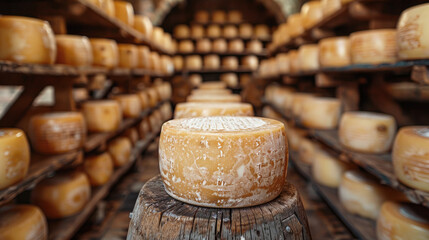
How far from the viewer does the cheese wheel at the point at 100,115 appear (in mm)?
2391

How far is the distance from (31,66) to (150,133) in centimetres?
295

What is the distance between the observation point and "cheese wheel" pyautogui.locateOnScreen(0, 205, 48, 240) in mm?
1211

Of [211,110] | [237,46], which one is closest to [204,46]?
[237,46]

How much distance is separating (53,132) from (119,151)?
3.70 ft

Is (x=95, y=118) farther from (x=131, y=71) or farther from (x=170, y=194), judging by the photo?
(x=170, y=194)

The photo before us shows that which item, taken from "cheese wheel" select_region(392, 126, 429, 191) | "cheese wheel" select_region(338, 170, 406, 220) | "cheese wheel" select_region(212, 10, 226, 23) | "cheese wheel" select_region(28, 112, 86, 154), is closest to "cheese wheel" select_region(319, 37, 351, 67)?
"cheese wheel" select_region(338, 170, 406, 220)

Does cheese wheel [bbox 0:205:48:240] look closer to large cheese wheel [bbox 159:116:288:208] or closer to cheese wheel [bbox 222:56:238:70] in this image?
large cheese wheel [bbox 159:116:288:208]

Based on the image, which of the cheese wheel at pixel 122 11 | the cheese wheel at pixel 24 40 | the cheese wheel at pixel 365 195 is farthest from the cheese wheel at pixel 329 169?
the cheese wheel at pixel 122 11

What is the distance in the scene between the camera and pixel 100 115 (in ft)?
7.93

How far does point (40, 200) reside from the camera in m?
1.74

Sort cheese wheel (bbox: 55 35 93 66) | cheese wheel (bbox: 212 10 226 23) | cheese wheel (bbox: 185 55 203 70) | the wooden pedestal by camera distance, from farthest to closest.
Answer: cheese wheel (bbox: 212 10 226 23), cheese wheel (bbox: 185 55 203 70), cheese wheel (bbox: 55 35 93 66), the wooden pedestal

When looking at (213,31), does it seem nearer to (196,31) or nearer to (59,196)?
(196,31)

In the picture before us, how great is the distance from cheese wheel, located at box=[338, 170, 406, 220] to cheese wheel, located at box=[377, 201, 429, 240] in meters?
0.26

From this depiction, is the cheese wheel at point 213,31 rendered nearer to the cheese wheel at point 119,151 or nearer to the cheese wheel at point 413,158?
the cheese wheel at point 119,151
